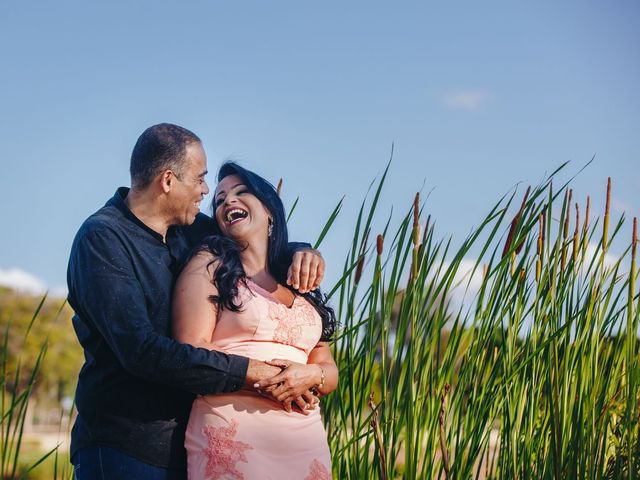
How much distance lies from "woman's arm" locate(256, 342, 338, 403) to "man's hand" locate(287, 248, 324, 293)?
23 cm

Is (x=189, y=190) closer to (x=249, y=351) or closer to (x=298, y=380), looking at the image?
(x=249, y=351)

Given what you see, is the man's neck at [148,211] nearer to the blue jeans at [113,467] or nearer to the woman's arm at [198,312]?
the woman's arm at [198,312]

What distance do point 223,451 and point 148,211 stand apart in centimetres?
71

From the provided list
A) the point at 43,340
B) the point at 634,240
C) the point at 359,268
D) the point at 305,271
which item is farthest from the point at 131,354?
the point at 43,340

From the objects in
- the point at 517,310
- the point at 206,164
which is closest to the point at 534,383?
the point at 517,310

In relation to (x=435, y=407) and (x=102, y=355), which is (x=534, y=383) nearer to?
(x=435, y=407)

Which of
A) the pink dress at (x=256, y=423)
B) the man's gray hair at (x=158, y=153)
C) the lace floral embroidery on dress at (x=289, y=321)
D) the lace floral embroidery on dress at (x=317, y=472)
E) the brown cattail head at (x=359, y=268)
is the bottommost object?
the lace floral embroidery on dress at (x=317, y=472)

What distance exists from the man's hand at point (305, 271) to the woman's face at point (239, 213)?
163 millimetres

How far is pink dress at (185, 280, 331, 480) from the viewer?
7.31 ft

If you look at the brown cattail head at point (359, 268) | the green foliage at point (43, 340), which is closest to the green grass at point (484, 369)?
the brown cattail head at point (359, 268)

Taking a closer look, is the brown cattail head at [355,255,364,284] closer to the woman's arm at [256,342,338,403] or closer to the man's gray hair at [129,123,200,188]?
the woman's arm at [256,342,338,403]

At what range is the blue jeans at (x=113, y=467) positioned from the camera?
218cm

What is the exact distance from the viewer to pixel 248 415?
7.50 feet

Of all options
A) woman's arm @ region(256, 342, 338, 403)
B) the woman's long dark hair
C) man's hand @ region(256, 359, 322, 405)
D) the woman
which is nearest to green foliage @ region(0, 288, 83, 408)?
the woman's long dark hair
